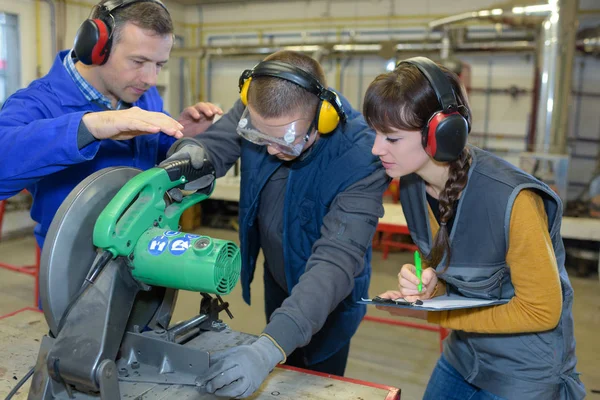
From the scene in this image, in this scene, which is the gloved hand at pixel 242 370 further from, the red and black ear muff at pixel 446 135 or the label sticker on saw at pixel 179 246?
the red and black ear muff at pixel 446 135

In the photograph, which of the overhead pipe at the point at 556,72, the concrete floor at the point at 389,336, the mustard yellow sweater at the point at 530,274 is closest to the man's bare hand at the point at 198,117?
the mustard yellow sweater at the point at 530,274

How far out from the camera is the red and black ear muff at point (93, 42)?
1194mm

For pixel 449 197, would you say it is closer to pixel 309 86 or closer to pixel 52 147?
pixel 309 86

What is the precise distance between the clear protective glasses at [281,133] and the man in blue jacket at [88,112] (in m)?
0.17

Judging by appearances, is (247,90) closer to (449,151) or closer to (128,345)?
(449,151)

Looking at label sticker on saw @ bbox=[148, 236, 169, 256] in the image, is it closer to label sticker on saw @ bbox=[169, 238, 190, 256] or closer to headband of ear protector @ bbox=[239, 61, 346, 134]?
label sticker on saw @ bbox=[169, 238, 190, 256]

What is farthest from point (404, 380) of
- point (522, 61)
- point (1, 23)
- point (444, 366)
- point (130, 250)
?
point (1, 23)

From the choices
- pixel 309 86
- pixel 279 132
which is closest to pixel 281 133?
pixel 279 132

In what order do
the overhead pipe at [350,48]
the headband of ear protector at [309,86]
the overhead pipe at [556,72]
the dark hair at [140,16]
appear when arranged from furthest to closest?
the overhead pipe at [350,48]
the overhead pipe at [556,72]
the dark hair at [140,16]
the headband of ear protector at [309,86]

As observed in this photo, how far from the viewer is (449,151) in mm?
1015

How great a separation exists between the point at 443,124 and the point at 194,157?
0.57 metres

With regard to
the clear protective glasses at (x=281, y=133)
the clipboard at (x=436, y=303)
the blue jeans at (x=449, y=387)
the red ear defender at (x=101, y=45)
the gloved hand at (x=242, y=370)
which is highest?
the red ear defender at (x=101, y=45)

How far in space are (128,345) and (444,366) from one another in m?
0.78

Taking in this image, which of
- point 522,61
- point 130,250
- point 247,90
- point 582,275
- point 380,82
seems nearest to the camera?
point 130,250
